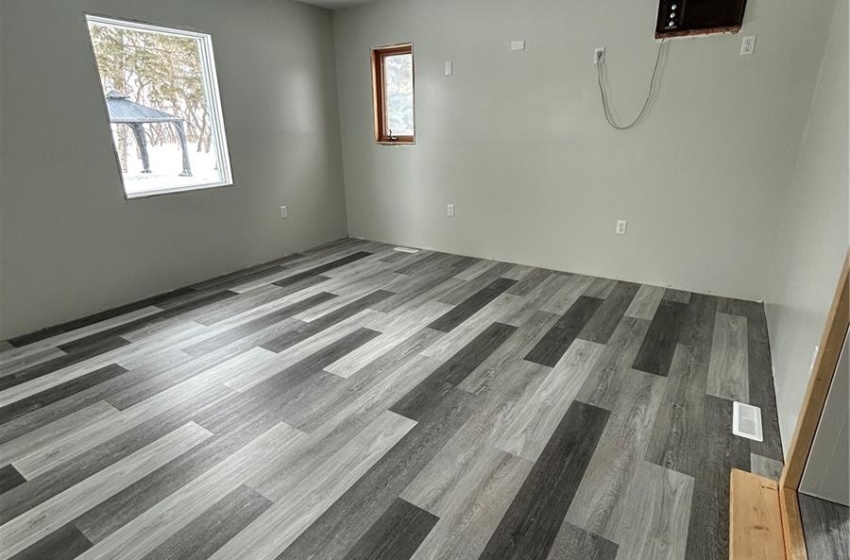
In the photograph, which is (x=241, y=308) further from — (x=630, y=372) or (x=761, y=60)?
(x=761, y=60)

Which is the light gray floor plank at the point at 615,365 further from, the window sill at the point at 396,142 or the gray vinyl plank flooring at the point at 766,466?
the window sill at the point at 396,142

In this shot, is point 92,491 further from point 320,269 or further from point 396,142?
point 396,142

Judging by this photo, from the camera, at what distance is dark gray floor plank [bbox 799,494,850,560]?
127 centimetres

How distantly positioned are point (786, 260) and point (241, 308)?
3.56 meters

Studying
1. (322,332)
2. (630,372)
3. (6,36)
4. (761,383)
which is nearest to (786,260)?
(761,383)

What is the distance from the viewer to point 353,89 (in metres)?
4.79

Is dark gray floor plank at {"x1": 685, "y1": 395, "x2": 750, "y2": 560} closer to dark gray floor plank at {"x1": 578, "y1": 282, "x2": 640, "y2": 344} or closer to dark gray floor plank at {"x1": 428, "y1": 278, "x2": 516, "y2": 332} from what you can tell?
dark gray floor plank at {"x1": 578, "y1": 282, "x2": 640, "y2": 344}

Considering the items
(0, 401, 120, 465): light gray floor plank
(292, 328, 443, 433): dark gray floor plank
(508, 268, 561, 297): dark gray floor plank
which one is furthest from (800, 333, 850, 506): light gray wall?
(0, 401, 120, 465): light gray floor plank

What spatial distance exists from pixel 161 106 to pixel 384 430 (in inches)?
124

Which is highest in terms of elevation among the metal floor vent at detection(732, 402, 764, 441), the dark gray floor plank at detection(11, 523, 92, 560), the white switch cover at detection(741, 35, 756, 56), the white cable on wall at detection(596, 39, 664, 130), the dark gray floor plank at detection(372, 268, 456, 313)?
the white switch cover at detection(741, 35, 756, 56)

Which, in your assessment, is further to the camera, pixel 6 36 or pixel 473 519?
pixel 6 36

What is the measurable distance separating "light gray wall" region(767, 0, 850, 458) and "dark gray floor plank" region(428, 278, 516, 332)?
1731 millimetres

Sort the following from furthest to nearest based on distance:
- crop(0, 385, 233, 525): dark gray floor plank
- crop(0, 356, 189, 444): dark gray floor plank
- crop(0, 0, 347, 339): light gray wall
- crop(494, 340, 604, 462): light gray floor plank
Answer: crop(0, 0, 347, 339): light gray wall
crop(0, 356, 189, 444): dark gray floor plank
crop(494, 340, 604, 462): light gray floor plank
crop(0, 385, 233, 525): dark gray floor plank

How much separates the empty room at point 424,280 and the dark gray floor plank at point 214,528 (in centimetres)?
1
